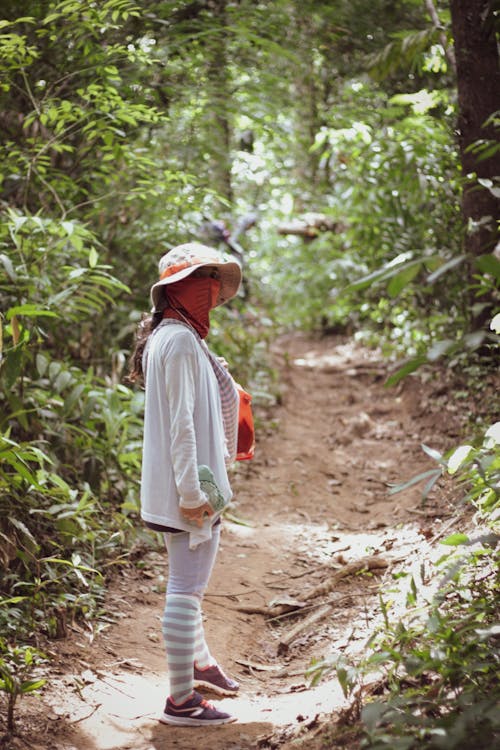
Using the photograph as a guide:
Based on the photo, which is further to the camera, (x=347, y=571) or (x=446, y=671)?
(x=347, y=571)

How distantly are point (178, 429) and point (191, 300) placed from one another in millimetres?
547

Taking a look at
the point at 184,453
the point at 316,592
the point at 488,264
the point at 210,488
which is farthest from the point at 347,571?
the point at 488,264

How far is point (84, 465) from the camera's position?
4836mm

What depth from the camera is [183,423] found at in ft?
9.76

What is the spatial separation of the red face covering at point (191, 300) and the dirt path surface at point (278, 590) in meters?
1.42

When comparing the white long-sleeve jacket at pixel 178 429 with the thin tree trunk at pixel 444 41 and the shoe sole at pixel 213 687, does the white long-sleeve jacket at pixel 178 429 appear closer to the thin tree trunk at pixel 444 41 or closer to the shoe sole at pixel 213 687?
the shoe sole at pixel 213 687

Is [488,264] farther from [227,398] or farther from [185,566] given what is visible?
[185,566]

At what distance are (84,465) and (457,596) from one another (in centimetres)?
246

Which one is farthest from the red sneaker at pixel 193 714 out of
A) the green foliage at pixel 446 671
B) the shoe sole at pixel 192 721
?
the green foliage at pixel 446 671

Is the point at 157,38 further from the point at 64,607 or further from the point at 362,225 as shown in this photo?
the point at 64,607

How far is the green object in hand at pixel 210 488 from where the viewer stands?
9.96 feet

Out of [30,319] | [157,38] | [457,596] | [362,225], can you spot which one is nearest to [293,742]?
[457,596]

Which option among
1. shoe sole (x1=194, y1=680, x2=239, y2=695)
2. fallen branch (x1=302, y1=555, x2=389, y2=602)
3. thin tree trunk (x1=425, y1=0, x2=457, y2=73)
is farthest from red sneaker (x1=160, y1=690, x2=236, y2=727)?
thin tree trunk (x1=425, y1=0, x2=457, y2=73)

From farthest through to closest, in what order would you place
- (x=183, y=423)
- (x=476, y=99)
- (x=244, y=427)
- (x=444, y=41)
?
(x=444, y=41) → (x=476, y=99) → (x=244, y=427) → (x=183, y=423)
